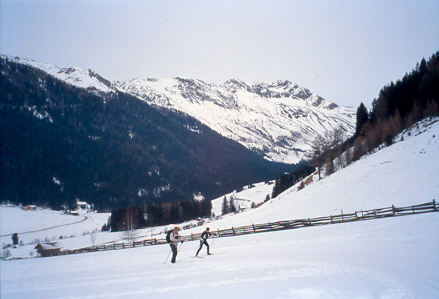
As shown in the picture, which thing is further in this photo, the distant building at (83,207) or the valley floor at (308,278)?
the distant building at (83,207)

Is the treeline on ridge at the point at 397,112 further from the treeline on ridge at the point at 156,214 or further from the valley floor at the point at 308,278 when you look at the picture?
the treeline on ridge at the point at 156,214

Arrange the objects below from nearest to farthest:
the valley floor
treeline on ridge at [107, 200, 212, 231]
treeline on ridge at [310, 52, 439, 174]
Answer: the valley floor
treeline on ridge at [310, 52, 439, 174]
treeline on ridge at [107, 200, 212, 231]

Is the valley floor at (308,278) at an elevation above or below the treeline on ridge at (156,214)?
above

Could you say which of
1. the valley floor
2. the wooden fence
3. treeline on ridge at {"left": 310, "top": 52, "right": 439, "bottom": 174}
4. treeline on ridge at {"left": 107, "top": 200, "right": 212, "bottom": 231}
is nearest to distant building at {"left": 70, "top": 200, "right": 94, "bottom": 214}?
treeline on ridge at {"left": 107, "top": 200, "right": 212, "bottom": 231}

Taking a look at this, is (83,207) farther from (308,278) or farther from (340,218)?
(308,278)

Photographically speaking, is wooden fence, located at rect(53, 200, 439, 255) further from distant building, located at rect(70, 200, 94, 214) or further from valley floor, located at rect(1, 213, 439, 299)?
distant building, located at rect(70, 200, 94, 214)

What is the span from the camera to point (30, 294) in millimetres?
10945

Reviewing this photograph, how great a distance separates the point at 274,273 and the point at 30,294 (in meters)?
10.2

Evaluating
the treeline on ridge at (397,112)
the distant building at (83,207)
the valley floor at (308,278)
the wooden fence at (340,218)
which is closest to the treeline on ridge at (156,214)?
the distant building at (83,207)

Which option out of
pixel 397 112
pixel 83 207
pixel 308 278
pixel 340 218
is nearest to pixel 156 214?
pixel 83 207

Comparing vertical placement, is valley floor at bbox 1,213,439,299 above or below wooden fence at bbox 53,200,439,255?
above

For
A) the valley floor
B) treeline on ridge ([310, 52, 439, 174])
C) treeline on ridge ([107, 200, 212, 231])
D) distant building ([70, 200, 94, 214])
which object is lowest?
treeline on ridge ([107, 200, 212, 231])

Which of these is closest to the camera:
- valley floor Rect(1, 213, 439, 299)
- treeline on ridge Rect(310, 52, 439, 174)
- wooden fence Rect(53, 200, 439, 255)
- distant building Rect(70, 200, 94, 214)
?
valley floor Rect(1, 213, 439, 299)

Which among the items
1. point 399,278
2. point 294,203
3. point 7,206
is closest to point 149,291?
point 399,278
